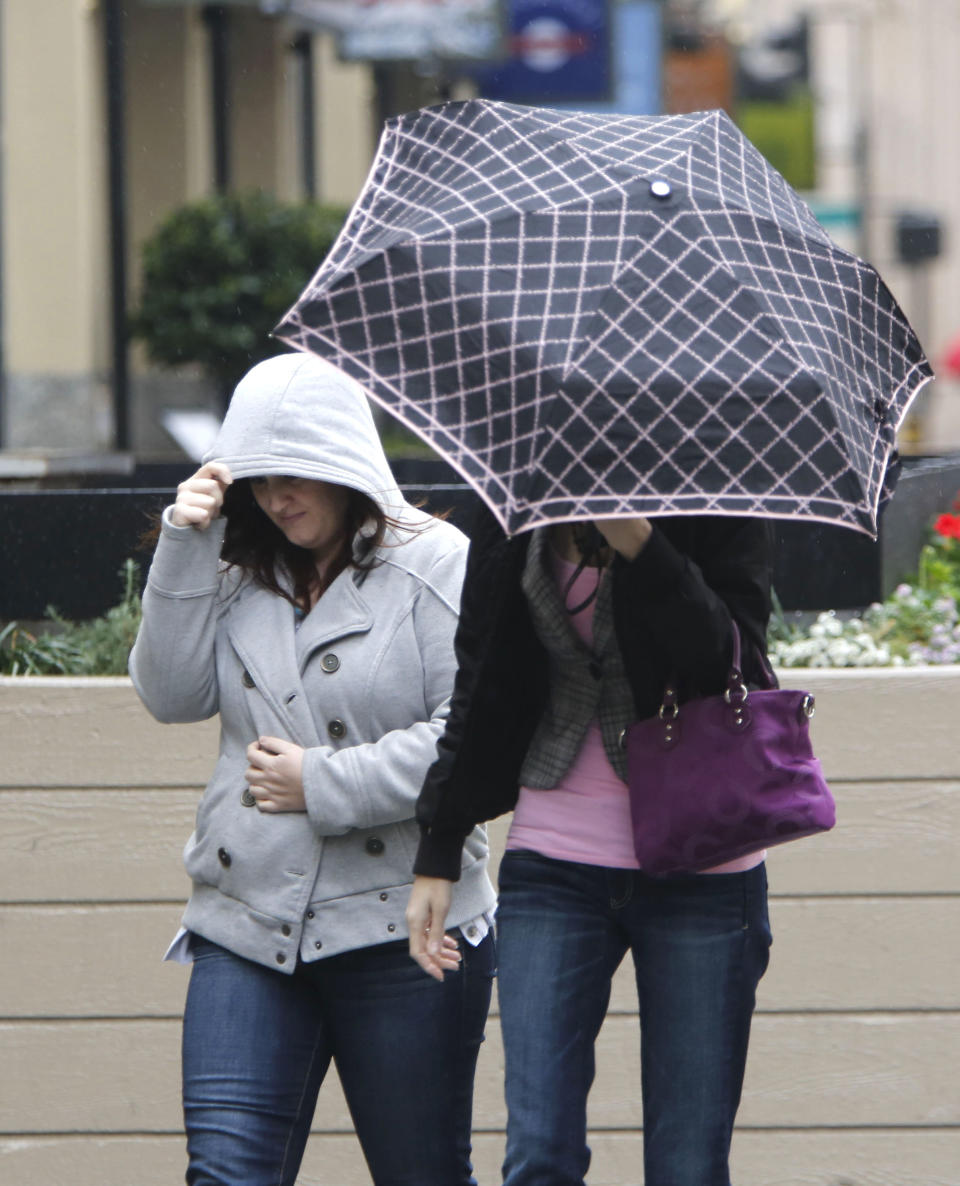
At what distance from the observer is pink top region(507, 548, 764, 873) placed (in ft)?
9.27

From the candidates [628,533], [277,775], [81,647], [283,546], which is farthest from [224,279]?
[628,533]

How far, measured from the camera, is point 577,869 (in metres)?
2.86

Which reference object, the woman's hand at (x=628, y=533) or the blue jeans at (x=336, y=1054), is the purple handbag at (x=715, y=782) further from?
the blue jeans at (x=336, y=1054)

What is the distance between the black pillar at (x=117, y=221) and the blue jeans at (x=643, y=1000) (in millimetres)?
9719

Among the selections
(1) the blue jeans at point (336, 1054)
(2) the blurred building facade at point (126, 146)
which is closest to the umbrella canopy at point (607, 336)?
(1) the blue jeans at point (336, 1054)

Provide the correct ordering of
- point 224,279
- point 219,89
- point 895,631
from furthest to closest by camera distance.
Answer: point 219,89 → point 224,279 → point 895,631

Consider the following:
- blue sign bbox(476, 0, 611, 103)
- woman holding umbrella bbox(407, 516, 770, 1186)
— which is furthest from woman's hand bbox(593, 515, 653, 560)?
blue sign bbox(476, 0, 611, 103)

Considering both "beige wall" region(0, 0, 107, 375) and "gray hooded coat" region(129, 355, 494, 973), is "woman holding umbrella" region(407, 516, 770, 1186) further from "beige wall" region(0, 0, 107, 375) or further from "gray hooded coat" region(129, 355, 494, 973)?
"beige wall" region(0, 0, 107, 375)

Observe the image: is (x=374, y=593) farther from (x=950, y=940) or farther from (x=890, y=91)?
(x=890, y=91)

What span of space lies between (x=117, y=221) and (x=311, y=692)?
9.87 m

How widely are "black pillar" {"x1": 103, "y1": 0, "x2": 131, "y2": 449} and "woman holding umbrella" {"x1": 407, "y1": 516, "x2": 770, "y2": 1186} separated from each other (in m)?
9.68

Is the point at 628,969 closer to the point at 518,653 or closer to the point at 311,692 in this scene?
the point at 311,692

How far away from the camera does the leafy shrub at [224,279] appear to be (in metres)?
11.6

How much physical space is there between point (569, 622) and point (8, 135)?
34.8 ft
